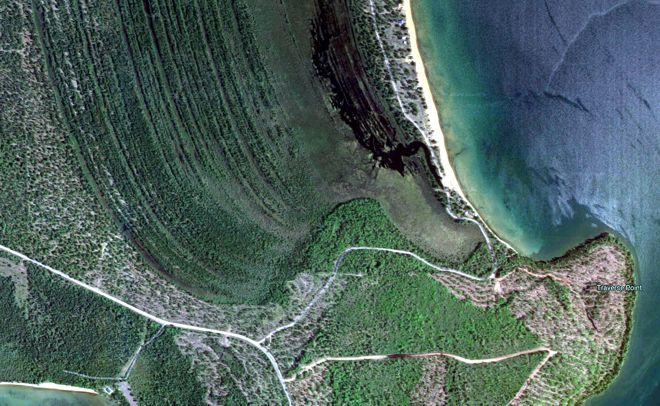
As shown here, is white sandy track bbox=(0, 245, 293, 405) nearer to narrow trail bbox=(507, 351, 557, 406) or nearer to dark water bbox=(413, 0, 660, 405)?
narrow trail bbox=(507, 351, 557, 406)

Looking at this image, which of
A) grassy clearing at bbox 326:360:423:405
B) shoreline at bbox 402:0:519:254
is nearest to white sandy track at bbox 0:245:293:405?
grassy clearing at bbox 326:360:423:405

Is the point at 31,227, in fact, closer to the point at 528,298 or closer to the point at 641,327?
the point at 528,298

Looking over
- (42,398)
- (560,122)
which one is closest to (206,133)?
(42,398)

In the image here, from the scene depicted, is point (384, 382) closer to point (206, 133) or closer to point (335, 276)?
point (335, 276)

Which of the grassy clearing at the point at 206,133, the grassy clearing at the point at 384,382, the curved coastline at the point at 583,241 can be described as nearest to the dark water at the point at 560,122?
the curved coastline at the point at 583,241

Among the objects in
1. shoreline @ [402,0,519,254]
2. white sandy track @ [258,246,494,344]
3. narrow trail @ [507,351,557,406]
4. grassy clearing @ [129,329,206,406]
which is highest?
shoreline @ [402,0,519,254]

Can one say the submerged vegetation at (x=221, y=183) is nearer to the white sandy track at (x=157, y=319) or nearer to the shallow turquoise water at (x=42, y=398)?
the white sandy track at (x=157, y=319)
